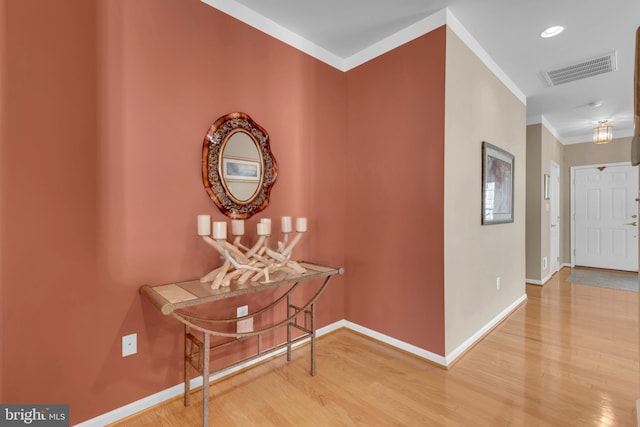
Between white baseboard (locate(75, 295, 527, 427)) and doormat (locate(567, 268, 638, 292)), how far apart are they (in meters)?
1.93

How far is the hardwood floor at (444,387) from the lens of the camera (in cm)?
172

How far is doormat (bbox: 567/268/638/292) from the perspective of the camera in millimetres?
4444

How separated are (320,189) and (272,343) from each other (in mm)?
1355

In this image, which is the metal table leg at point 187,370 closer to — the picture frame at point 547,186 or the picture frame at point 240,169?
the picture frame at point 240,169

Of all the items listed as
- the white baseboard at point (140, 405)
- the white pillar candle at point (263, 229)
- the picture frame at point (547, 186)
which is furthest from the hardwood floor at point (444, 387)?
the picture frame at point (547, 186)

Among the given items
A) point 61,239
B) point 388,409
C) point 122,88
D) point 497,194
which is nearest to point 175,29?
point 122,88

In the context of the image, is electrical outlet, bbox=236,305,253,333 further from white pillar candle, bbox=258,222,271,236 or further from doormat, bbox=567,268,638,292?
doormat, bbox=567,268,638,292

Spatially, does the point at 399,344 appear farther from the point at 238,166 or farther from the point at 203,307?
the point at 238,166

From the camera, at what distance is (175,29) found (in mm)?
1863

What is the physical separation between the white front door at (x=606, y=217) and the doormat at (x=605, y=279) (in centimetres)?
30

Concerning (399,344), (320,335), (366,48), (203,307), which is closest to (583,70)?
(366,48)

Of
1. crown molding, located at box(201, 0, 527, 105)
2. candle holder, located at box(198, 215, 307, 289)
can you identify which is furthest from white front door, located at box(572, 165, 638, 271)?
candle holder, located at box(198, 215, 307, 289)

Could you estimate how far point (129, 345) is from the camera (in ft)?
5.59

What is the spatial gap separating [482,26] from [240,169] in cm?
221
